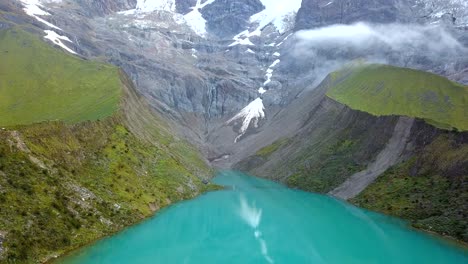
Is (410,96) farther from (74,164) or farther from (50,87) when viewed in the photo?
(74,164)

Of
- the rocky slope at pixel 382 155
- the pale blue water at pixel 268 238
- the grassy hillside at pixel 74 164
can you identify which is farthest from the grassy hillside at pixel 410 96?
the grassy hillside at pixel 74 164

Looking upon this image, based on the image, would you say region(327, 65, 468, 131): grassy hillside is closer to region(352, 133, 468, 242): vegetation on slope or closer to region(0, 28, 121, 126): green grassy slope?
region(352, 133, 468, 242): vegetation on slope

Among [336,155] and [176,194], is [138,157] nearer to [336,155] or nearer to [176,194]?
[176,194]

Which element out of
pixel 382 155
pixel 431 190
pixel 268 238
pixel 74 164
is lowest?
pixel 268 238

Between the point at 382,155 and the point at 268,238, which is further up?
the point at 382,155

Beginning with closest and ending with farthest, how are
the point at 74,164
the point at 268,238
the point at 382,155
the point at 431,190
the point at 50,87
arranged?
the point at 268,238 < the point at 74,164 < the point at 431,190 < the point at 382,155 < the point at 50,87

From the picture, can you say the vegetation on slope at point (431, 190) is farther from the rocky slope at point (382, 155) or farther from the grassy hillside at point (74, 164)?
the grassy hillside at point (74, 164)

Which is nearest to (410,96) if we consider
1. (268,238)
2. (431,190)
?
(431,190)

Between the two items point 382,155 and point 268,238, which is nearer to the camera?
point 268,238
